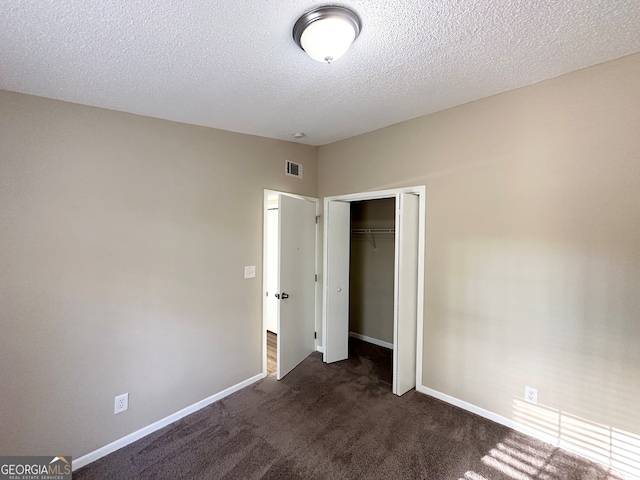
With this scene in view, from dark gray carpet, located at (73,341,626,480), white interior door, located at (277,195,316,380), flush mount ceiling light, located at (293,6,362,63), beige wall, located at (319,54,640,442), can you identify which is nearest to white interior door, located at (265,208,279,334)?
white interior door, located at (277,195,316,380)

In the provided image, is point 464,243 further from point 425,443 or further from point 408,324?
point 425,443

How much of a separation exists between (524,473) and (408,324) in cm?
127

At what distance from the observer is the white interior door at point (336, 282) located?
3.48 m

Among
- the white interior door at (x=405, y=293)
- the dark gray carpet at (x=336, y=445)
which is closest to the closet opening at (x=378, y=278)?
the white interior door at (x=405, y=293)

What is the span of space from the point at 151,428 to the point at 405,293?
248cm

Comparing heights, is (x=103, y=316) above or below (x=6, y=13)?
below

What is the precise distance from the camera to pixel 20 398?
5.92ft

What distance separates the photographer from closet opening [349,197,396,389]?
406 cm

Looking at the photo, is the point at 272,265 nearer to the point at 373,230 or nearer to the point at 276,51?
the point at 373,230

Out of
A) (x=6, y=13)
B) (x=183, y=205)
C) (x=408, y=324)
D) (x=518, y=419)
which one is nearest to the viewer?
(x=6, y=13)

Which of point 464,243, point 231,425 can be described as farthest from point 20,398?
point 464,243

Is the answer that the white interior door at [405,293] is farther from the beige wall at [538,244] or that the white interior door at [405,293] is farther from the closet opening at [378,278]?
the beige wall at [538,244]

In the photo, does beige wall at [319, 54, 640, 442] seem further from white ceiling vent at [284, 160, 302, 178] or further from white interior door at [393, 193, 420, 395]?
white ceiling vent at [284, 160, 302, 178]

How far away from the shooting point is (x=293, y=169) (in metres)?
3.44
